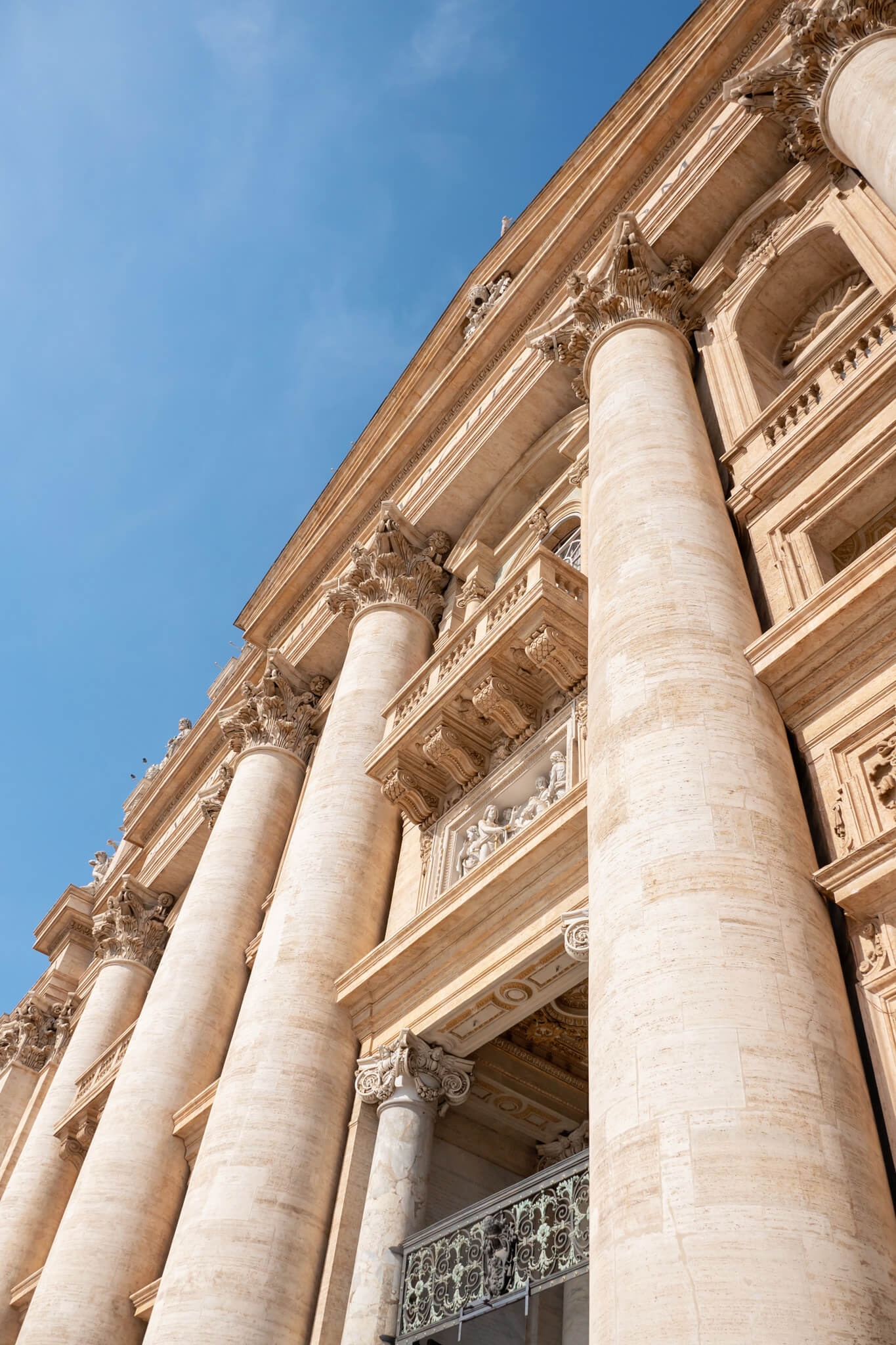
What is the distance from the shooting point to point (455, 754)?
12820mm

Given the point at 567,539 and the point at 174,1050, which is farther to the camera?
the point at 174,1050

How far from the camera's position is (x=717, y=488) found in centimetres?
1001

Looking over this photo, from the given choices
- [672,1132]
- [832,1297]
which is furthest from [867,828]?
[832,1297]

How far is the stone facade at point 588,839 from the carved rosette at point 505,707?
1.8 inches

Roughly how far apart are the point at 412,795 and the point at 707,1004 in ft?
25.1

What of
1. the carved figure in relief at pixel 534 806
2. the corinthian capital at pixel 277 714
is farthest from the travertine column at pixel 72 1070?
the carved figure in relief at pixel 534 806

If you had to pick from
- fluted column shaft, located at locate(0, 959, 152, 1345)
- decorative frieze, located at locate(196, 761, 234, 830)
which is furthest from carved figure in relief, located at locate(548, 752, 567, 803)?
fluted column shaft, located at locate(0, 959, 152, 1345)

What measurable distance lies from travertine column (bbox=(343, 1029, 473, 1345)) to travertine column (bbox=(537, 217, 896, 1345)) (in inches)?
162

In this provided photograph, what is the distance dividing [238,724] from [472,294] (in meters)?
8.17

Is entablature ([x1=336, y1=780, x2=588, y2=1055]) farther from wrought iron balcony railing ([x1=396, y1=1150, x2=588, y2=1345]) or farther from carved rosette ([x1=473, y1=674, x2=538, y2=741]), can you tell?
carved rosette ([x1=473, y1=674, x2=538, y2=741])

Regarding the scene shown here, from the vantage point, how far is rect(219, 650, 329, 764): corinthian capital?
62.0 ft

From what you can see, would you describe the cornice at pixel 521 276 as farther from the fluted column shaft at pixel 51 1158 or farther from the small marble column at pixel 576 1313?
the small marble column at pixel 576 1313

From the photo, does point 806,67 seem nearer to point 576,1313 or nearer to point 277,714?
point 277,714

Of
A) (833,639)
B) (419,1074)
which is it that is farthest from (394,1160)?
(833,639)
